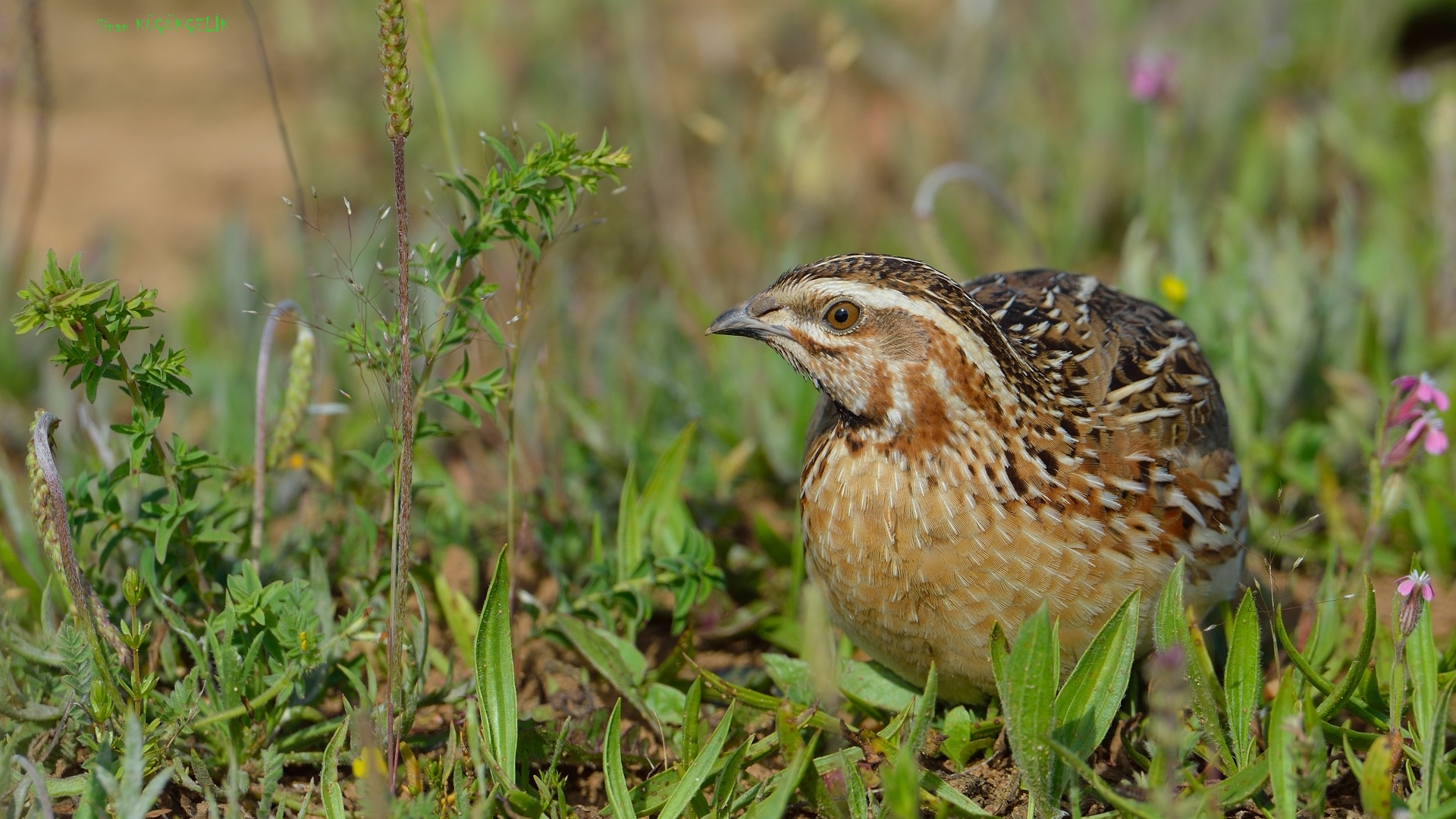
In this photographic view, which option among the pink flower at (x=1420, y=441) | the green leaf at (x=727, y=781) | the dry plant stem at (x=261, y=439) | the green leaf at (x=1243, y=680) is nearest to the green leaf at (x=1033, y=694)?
the green leaf at (x=1243, y=680)

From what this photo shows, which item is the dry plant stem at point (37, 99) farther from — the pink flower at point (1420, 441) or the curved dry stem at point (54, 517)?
the pink flower at point (1420, 441)

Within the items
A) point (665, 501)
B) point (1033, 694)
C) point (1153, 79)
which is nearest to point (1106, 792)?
point (1033, 694)

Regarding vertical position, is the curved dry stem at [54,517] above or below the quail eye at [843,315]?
below

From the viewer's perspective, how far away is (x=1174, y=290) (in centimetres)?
493

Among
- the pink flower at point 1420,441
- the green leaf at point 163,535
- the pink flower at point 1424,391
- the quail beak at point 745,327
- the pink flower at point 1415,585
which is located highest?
the quail beak at point 745,327

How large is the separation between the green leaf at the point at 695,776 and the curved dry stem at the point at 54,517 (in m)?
1.43

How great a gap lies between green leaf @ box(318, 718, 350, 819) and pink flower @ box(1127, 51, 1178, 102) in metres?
4.16

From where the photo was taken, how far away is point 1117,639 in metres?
3.18

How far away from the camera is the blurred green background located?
481 centimetres

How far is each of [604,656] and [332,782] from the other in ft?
2.90

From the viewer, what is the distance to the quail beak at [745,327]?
11.0 feet

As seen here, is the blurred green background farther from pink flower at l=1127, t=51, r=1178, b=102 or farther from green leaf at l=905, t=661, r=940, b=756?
green leaf at l=905, t=661, r=940, b=756

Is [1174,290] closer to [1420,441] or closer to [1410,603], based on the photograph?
[1420,441]

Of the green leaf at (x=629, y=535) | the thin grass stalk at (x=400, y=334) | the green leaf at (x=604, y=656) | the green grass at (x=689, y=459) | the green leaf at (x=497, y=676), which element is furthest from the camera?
the green leaf at (x=629, y=535)
